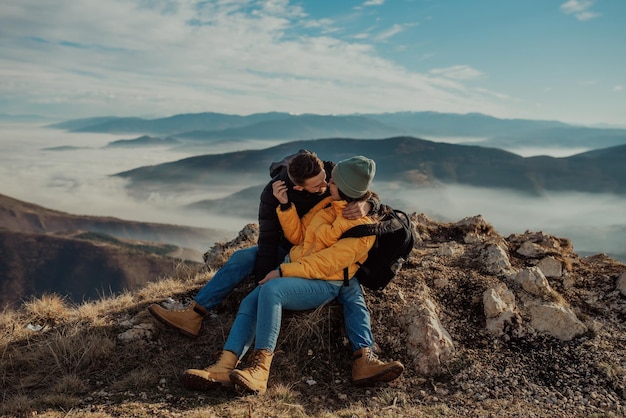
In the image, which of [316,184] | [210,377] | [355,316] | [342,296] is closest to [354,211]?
[316,184]

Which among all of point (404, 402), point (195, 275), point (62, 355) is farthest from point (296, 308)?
point (195, 275)

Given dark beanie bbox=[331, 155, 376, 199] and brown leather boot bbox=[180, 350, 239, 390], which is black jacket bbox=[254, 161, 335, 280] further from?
brown leather boot bbox=[180, 350, 239, 390]

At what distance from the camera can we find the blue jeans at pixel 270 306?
4.38m

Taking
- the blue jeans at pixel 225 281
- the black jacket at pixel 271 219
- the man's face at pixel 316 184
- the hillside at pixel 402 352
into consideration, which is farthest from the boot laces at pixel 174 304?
the man's face at pixel 316 184

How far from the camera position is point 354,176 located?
4.43 meters

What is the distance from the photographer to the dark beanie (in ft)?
14.5

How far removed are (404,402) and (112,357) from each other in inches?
121

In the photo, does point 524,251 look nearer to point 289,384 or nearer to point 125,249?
point 289,384

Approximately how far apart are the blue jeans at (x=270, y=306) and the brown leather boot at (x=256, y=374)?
0.26ft

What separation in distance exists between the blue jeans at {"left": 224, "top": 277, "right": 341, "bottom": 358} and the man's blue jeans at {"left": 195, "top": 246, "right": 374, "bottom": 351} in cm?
19

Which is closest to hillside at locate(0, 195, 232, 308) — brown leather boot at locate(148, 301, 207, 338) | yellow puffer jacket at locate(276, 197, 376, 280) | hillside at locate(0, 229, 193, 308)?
hillside at locate(0, 229, 193, 308)

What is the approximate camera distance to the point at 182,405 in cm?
402

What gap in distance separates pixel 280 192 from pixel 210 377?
6.32 feet

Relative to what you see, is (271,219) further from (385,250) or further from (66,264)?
(66,264)
